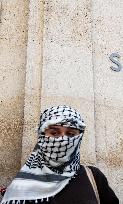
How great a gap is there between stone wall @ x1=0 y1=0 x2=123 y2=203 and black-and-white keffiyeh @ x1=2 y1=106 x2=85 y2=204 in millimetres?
636

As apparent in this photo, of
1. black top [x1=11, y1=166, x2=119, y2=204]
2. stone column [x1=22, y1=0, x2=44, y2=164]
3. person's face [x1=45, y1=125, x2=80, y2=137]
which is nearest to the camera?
black top [x1=11, y1=166, x2=119, y2=204]

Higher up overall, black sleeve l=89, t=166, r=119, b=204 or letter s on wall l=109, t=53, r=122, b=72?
letter s on wall l=109, t=53, r=122, b=72

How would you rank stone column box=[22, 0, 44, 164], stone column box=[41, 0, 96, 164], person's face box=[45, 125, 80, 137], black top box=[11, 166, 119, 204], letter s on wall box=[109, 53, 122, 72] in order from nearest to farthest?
black top box=[11, 166, 119, 204] < person's face box=[45, 125, 80, 137] < stone column box=[22, 0, 44, 164] < stone column box=[41, 0, 96, 164] < letter s on wall box=[109, 53, 122, 72]

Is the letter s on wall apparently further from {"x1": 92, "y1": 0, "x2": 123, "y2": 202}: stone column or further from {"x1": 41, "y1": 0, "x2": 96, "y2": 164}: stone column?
{"x1": 41, "y1": 0, "x2": 96, "y2": 164}: stone column

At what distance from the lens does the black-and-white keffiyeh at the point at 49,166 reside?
291 cm

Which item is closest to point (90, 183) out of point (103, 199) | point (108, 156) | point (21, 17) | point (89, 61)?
point (103, 199)

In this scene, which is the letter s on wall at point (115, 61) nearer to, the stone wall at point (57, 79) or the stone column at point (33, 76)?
the stone wall at point (57, 79)

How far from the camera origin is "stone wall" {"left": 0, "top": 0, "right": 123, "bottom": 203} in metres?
3.74

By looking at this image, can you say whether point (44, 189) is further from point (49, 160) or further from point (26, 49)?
point (26, 49)

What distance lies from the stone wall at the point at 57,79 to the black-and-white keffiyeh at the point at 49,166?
25.0 inches

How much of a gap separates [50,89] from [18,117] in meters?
0.34

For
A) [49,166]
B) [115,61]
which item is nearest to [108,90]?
[115,61]

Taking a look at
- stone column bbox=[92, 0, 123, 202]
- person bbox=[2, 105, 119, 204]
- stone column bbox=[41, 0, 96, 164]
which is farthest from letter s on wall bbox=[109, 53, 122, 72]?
person bbox=[2, 105, 119, 204]

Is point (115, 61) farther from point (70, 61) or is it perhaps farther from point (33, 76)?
point (33, 76)
